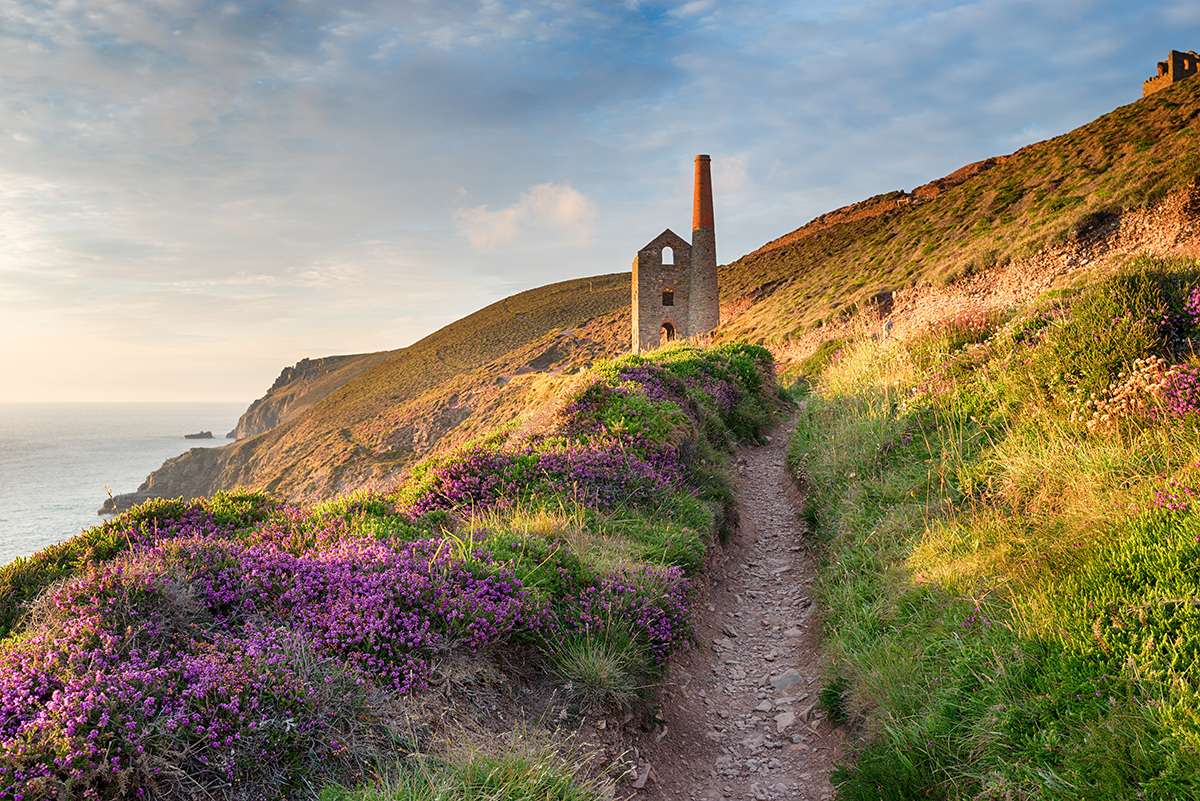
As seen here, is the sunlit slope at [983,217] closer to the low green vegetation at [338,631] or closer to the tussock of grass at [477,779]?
the low green vegetation at [338,631]

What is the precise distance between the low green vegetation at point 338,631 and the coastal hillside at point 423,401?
25752 mm

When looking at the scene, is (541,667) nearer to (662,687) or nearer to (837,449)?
(662,687)

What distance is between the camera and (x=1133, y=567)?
11.8 feet

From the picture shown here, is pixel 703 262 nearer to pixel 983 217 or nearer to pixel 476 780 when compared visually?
pixel 983 217

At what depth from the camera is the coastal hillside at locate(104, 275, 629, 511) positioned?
45.8 meters

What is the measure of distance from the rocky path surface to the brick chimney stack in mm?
28425

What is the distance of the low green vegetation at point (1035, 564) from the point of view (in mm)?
3084

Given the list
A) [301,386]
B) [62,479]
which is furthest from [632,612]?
[301,386]

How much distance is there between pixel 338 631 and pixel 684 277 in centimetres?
3451

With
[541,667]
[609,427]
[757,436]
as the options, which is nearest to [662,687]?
[541,667]

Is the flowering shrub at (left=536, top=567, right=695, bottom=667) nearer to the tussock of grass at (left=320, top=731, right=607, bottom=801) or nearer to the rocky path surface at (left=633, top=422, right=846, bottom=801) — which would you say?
the rocky path surface at (left=633, top=422, right=846, bottom=801)

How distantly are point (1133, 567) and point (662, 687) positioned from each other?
354cm

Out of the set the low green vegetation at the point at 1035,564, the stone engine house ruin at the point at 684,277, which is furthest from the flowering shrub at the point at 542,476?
the stone engine house ruin at the point at 684,277

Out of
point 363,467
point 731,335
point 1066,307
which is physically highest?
point 731,335
